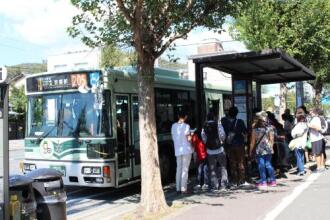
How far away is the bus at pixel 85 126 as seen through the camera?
11.0 meters

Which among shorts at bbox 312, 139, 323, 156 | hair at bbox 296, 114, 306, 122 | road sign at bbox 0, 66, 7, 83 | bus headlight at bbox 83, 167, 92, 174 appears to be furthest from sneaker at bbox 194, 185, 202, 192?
road sign at bbox 0, 66, 7, 83

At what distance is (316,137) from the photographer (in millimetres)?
14867

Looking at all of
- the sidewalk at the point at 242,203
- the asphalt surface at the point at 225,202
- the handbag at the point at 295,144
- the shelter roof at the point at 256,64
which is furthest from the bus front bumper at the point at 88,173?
the handbag at the point at 295,144

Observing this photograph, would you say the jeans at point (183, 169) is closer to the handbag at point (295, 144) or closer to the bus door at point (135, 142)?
the bus door at point (135, 142)

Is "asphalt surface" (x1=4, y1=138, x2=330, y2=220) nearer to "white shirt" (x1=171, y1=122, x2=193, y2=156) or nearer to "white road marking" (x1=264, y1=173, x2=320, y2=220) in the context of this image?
"white road marking" (x1=264, y1=173, x2=320, y2=220)

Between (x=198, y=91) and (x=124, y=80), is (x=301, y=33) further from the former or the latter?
(x=124, y=80)

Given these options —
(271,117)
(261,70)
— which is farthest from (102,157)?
(261,70)

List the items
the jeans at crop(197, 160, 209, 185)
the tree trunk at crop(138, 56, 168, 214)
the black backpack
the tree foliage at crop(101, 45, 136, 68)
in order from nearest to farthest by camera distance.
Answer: the tree trunk at crop(138, 56, 168, 214) → the tree foliage at crop(101, 45, 136, 68) → the black backpack → the jeans at crop(197, 160, 209, 185)

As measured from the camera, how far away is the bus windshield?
1102 centimetres

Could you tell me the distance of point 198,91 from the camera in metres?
13.2

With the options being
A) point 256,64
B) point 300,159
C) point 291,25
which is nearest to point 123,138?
point 256,64

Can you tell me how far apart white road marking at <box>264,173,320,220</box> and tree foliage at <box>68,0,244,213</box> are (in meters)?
1.87

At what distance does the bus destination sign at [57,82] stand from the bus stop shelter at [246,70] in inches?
123

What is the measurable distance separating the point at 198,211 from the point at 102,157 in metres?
2.61
